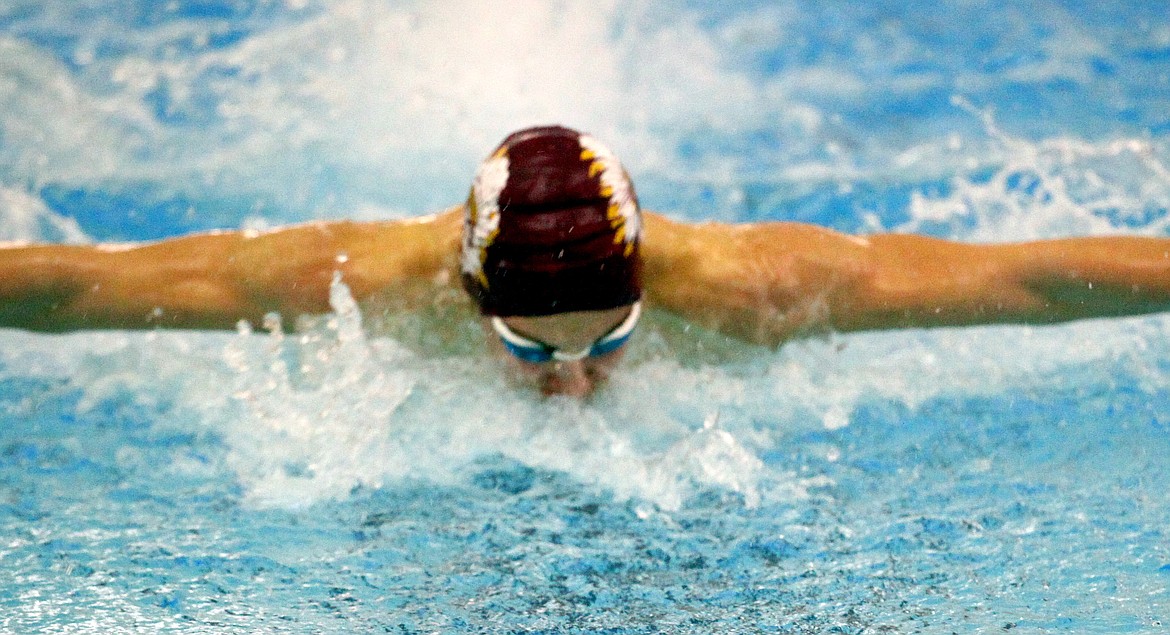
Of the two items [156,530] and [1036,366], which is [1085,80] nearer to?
[1036,366]

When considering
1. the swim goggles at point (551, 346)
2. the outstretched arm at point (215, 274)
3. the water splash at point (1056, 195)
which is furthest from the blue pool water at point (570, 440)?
the swim goggles at point (551, 346)

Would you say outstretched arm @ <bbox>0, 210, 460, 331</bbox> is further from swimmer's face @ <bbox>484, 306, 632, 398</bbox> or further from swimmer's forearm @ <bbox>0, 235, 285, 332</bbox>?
swimmer's face @ <bbox>484, 306, 632, 398</bbox>

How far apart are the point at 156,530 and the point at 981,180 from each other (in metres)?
4.20

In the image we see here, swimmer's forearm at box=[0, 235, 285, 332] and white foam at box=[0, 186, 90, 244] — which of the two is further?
white foam at box=[0, 186, 90, 244]

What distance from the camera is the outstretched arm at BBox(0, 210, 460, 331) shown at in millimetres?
2615

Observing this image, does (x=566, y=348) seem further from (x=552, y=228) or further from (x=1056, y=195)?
(x=1056, y=195)

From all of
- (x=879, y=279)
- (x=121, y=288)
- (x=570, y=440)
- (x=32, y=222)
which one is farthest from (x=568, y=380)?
(x=32, y=222)

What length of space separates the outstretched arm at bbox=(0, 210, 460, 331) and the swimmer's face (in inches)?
11.2

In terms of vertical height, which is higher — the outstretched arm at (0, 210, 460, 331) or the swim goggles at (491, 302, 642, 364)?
the outstretched arm at (0, 210, 460, 331)

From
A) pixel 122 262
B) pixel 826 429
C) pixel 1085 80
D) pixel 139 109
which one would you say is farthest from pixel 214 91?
pixel 1085 80

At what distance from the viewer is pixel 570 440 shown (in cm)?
293

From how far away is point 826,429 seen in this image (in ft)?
10.6

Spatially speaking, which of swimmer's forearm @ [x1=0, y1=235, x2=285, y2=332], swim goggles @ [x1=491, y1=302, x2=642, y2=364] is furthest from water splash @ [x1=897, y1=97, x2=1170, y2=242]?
swimmer's forearm @ [x1=0, y1=235, x2=285, y2=332]

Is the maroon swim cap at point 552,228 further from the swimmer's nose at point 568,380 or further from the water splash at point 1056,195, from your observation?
the water splash at point 1056,195
